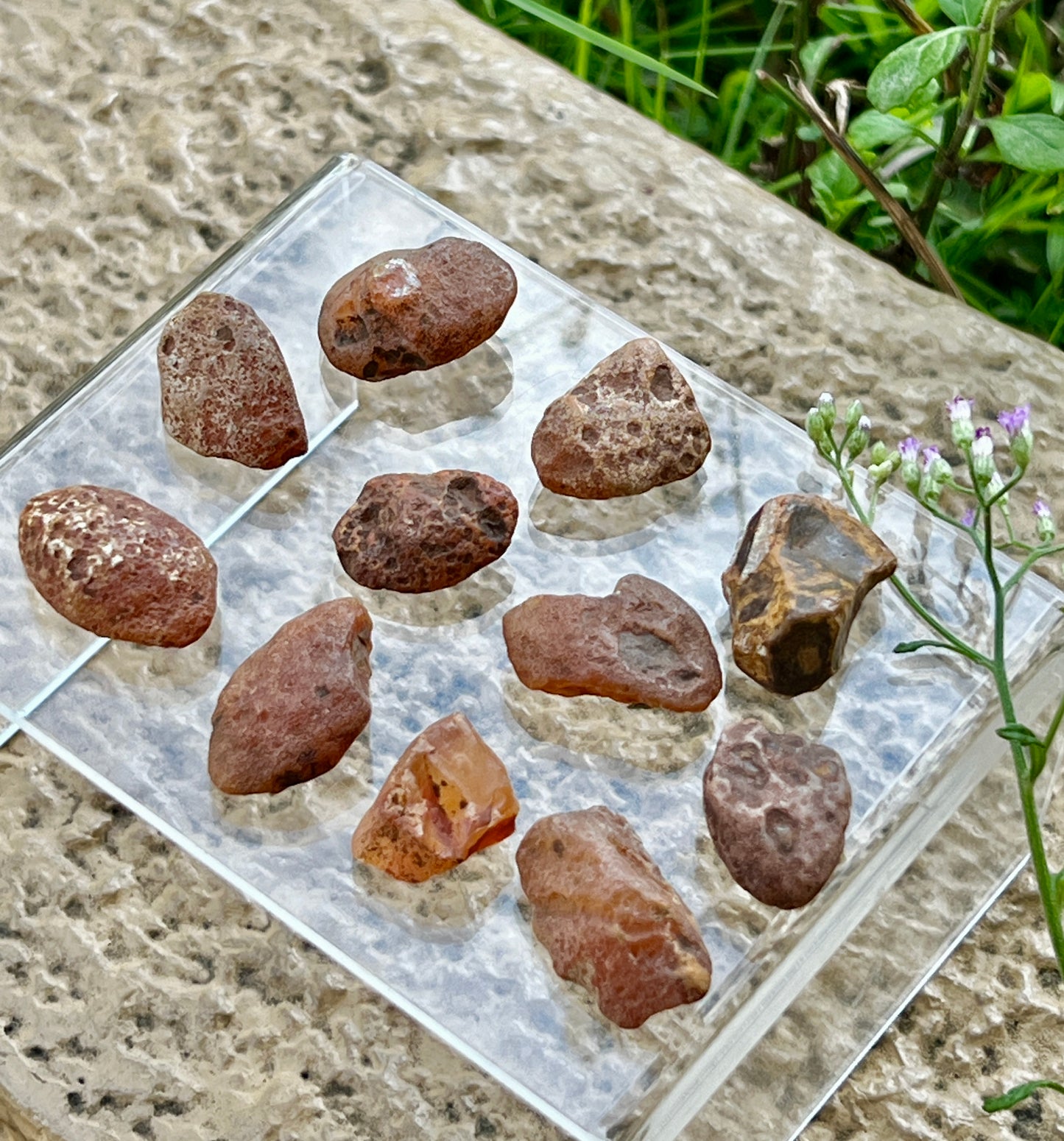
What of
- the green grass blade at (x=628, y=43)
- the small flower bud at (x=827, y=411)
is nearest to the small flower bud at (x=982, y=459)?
the small flower bud at (x=827, y=411)

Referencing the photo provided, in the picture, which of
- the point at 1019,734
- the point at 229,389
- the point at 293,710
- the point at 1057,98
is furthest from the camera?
the point at 1057,98

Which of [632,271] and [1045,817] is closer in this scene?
[1045,817]

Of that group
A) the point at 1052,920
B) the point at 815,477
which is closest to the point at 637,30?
the point at 815,477

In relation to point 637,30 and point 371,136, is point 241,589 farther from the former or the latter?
point 637,30

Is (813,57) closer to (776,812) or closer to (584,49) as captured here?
(584,49)

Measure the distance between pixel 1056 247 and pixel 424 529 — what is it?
0.76 m

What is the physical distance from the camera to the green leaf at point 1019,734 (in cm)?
102

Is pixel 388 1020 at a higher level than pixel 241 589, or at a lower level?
lower

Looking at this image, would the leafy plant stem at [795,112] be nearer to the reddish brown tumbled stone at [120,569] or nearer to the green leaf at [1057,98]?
the green leaf at [1057,98]

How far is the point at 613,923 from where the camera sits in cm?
107

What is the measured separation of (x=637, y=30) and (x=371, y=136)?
0.48 metres

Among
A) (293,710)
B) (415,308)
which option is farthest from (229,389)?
(293,710)

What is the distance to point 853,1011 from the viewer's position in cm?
122

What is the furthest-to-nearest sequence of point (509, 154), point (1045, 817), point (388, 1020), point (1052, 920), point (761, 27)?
point (761, 27) → point (509, 154) → point (1045, 817) → point (388, 1020) → point (1052, 920)
